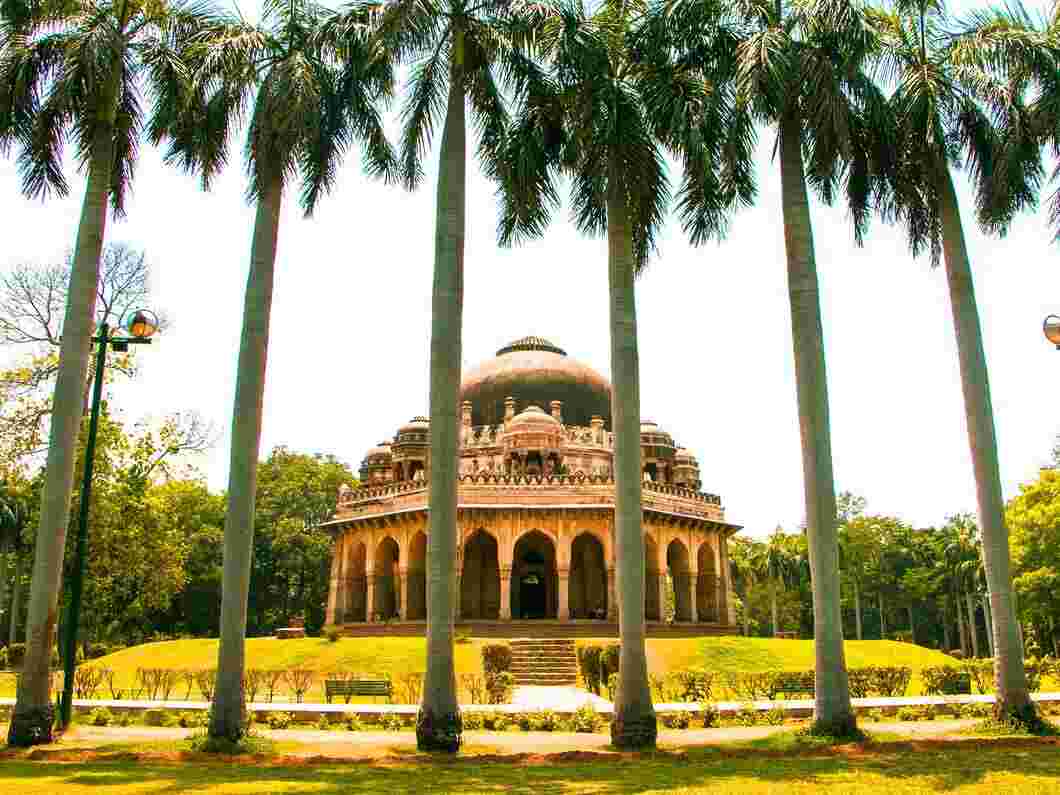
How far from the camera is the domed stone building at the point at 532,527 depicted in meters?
36.8

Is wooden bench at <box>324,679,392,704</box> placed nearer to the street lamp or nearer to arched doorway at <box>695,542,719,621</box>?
the street lamp

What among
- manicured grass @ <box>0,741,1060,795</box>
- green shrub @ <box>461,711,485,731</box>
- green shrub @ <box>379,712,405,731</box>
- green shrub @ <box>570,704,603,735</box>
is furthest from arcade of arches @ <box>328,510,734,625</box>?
manicured grass @ <box>0,741,1060,795</box>

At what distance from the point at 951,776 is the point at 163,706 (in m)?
13.3

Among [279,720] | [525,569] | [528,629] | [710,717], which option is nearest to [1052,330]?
[710,717]

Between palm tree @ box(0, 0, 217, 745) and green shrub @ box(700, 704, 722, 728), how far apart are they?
10360 mm

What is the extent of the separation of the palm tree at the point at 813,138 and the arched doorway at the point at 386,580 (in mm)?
28038

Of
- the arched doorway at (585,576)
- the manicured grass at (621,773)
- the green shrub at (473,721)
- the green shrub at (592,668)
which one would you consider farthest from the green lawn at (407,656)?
the manicured grass at (621,773)

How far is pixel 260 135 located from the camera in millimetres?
14438

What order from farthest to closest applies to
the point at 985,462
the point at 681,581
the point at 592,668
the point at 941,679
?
the point at 681,581 < the point at 592,668 < the point at 941,679 < the point at 985,462

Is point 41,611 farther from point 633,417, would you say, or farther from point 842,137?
point 842,137

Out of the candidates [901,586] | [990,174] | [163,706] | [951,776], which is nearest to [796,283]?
[990,174]

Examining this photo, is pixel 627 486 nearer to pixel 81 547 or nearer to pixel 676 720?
pixel 676 720

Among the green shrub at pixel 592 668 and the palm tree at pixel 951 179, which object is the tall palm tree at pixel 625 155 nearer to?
the palm tree at pixel 951 179

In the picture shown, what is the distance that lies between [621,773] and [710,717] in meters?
5.75
